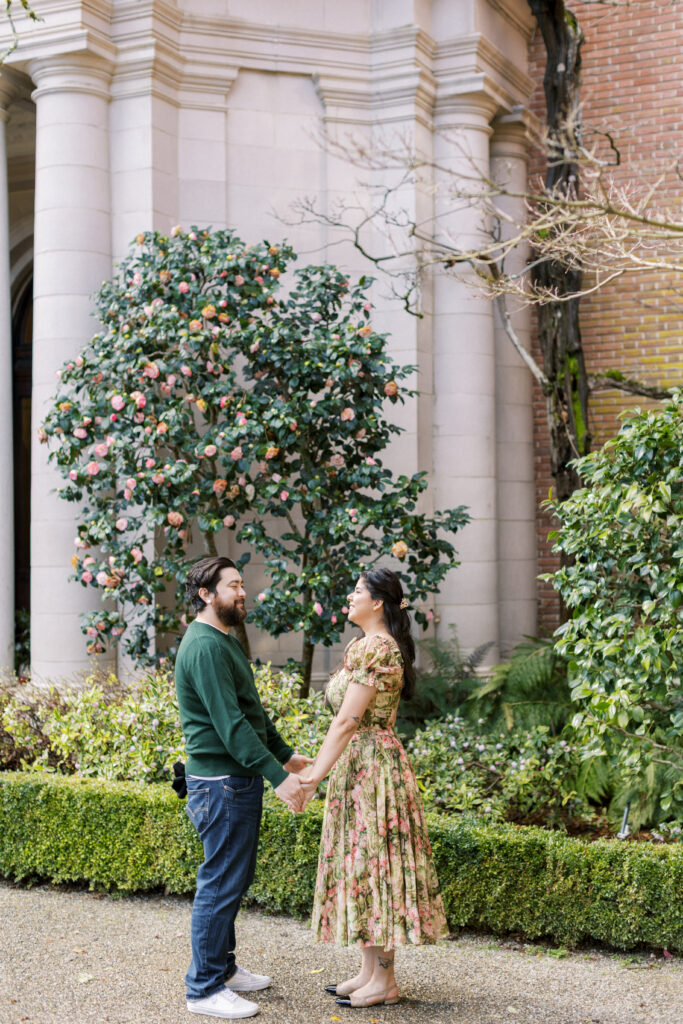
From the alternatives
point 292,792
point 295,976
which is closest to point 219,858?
point 292,792

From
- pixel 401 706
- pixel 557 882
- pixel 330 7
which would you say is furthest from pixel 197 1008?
pixel 330 7

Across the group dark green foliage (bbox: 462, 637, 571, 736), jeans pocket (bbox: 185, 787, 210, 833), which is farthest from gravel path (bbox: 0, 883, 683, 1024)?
dark green foliage (bbox: 462, 637, 571, 736)

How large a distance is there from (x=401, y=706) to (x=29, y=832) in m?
3.37

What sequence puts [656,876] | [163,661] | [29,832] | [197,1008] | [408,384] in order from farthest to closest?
[408,384]
[163,661]
[29,832]
[656,876]
[197,1008]

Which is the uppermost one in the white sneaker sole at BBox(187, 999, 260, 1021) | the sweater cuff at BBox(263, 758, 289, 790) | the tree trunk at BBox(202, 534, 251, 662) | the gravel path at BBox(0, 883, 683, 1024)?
the tree trunk at BBox(202, 534, 251, 662)

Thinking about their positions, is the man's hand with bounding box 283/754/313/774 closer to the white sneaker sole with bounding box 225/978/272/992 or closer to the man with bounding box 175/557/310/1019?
the man with bounding box 175/557/310/1019

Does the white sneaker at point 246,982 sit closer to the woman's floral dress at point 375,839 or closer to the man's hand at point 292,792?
the woman's floral dress at point 375,839

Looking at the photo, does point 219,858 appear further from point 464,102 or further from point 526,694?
point 464,102

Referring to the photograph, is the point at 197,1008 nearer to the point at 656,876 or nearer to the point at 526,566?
the point at 656,876

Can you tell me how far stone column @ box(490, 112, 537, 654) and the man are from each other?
6494mm

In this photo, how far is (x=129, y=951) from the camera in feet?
17.7

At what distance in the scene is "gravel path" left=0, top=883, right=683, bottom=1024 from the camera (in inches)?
181

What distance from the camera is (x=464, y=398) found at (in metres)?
10.0

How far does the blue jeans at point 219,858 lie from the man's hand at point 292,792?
0.22 metres
